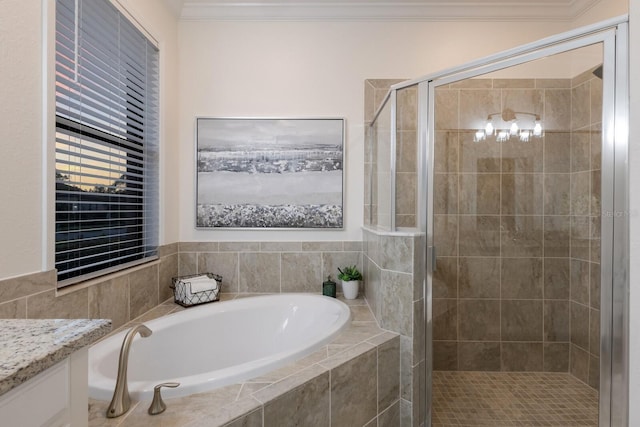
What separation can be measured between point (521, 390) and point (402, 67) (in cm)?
226

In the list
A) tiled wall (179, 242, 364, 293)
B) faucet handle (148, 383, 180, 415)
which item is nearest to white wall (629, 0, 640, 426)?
tiled wall (179, 242, 364, 293)

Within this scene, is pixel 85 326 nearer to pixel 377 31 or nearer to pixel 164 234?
pixel 164 234

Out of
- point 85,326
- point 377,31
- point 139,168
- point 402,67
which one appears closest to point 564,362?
point 85,326

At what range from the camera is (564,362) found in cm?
139

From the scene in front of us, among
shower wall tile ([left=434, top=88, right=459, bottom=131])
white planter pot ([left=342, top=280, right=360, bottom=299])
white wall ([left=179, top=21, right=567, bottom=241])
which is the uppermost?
white wall ([left=179, top=21, right=567, bottom=241])

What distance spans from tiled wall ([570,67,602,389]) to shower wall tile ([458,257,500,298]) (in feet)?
1.22

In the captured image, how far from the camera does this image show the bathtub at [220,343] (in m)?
1.10

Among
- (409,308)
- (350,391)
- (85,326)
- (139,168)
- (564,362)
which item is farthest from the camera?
(139,168)

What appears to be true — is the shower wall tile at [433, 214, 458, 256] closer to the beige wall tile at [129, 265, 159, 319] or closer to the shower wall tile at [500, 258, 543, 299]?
the shower wall tile at [500, 258, 543, 299]

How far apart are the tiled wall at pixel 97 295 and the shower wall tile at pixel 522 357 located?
215cm

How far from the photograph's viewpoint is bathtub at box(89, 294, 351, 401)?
1.10 metres

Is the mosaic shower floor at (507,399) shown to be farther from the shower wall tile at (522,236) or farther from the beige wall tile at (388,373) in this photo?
the shower wall tile at (522,236)

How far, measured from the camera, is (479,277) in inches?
66.6

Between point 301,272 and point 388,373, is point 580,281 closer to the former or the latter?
point 388,373
